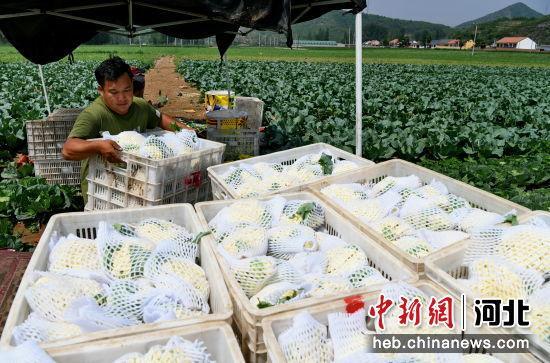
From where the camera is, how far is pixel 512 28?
14925cm

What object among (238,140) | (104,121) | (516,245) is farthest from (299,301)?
(238,140)

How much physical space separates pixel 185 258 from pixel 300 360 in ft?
2.90

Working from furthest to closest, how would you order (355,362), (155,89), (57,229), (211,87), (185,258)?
(155,89) → (211,87) → (57,229) → (185,258) → (355,362)

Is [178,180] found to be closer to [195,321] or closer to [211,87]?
[195,321]

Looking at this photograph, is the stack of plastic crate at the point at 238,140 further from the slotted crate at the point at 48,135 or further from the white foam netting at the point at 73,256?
the white foam netting at the point at 73,256

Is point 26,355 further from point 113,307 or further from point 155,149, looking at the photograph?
point 155,149

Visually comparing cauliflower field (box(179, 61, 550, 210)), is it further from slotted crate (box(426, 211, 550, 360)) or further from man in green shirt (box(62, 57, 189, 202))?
man in green shirt (box(62, 57, 189, 202))

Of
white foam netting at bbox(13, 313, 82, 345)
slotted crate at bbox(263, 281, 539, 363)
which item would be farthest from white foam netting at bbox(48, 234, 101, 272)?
slotted crate at bbox(263, 281, 539, 363)

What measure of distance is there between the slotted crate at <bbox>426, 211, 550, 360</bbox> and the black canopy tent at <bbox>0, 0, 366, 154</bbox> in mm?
2193

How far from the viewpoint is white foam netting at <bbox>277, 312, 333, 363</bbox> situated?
1713mm

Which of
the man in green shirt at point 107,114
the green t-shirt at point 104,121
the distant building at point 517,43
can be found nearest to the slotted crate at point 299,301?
the man in green shirt at point 107,114

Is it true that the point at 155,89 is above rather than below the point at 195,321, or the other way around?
above

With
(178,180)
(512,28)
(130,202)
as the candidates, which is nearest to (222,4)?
(178,180)

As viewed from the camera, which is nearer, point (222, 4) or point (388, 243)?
point (388, 243)
